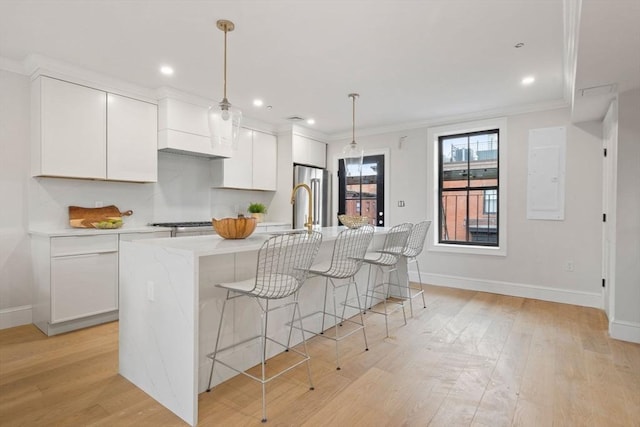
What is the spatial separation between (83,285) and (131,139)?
5.15 feet

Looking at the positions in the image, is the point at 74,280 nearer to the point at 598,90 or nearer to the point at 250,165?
the point at 250,165

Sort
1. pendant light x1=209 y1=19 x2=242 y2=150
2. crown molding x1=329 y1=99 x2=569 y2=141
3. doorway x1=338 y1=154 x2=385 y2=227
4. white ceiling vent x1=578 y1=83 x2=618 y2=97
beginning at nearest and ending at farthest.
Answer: pendant light x1=209 y1=19 x2=242 y2=150
white ceiling vent x1=578 y1=83 x2=618 y2=97
crown molding x1=329 y1=99 x2=569 y2=141
doorway x1=338 y1=154 x2=385 y2=227

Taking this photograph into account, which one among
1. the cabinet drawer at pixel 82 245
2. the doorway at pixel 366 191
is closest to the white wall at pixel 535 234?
the doorway at pixel 366 191

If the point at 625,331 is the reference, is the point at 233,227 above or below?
above

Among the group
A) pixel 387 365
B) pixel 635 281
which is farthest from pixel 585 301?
pixel 387 365

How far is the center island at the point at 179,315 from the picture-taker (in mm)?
1810

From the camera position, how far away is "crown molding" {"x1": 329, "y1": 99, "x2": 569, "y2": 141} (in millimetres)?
4164

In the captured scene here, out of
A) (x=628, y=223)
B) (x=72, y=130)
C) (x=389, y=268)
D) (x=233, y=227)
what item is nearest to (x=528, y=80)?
(x=628, y=223)

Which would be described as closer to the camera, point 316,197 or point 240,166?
point 240,166

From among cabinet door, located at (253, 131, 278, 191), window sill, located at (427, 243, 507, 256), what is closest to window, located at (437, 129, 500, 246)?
window sill, located at (427, 243, 507, 256)

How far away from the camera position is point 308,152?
5695 millimetres

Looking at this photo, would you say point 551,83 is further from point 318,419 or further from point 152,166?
point 152,166

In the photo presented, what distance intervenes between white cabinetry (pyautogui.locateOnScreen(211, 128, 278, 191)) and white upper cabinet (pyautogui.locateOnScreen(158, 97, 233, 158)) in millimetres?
529

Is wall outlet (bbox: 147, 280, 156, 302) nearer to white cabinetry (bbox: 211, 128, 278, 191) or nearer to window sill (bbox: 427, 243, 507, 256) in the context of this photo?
white cabinetry (bbox: 211, 128, 278, 191)
